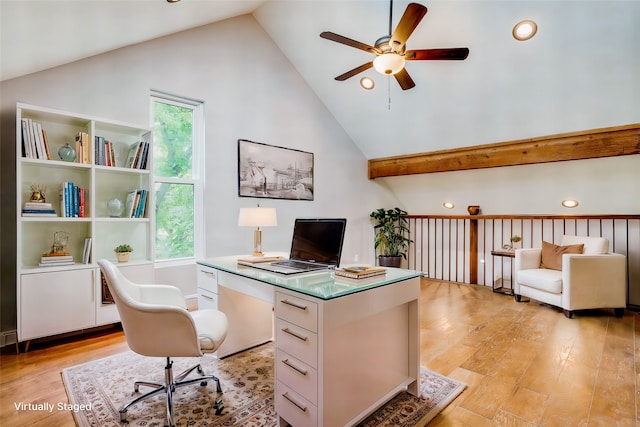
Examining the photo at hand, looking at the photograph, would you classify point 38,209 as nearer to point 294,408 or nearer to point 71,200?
point 71,200

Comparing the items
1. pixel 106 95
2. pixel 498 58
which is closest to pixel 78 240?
pixel 106 95

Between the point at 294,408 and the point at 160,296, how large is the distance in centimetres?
120

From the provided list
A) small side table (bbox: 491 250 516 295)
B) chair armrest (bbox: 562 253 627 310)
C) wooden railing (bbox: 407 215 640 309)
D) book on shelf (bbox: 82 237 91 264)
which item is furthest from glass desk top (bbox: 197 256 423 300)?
wooden railing (bbox: 407 215 640 309)

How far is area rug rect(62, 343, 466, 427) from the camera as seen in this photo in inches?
67.2

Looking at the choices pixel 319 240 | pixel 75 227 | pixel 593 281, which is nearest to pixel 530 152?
pixel 593 281

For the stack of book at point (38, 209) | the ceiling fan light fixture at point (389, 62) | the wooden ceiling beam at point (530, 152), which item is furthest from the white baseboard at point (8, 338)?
the wooden ceiling beam at point (530, 152)

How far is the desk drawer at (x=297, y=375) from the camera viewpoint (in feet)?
4.87

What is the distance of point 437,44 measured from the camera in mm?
3496

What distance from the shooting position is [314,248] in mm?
2240

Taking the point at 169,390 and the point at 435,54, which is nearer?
the point at 169,390

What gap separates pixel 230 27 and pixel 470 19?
2.82 meters

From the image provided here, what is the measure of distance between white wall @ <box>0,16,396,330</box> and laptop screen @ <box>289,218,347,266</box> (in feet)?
5.83

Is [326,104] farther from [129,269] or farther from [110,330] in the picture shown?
[110,330]

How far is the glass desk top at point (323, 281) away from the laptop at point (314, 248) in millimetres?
86
